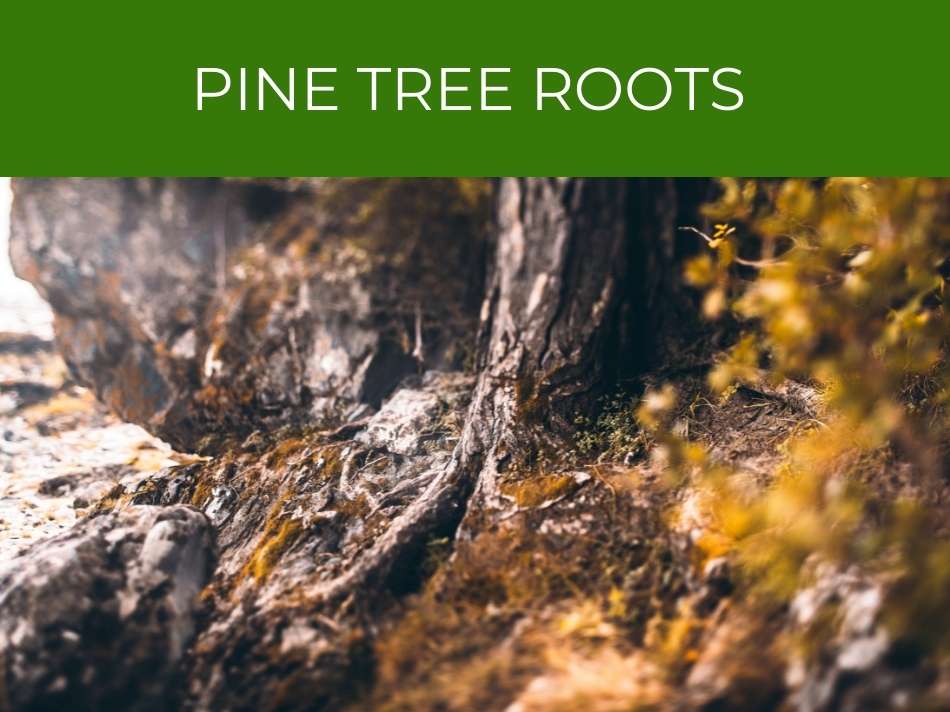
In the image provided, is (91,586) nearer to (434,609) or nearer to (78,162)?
(434,609)

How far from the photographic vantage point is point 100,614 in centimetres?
374

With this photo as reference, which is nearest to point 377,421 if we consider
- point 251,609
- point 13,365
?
point 251,609

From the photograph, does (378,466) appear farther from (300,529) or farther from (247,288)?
(247,288)

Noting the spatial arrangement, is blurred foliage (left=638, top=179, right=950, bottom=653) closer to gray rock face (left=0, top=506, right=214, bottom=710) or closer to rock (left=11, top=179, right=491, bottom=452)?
rock (left=11, top=179, right=491, bottom=452)

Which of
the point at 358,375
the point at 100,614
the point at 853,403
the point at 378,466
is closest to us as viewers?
the point at 853,403

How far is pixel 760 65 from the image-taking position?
4.53 meters

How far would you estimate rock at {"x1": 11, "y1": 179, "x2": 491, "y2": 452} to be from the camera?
6043mm

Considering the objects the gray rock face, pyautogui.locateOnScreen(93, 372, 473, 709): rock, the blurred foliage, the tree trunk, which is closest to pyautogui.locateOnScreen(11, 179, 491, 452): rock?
the tree trunk

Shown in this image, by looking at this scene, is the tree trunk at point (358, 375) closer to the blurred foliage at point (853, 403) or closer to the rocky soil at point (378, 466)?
the rocky soil at point (378, 466)

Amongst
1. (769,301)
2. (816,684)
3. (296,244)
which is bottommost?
(816,684)

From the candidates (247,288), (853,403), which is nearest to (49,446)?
(247,288)

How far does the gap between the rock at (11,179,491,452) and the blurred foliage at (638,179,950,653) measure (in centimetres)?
283

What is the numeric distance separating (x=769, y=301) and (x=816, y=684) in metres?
1.70

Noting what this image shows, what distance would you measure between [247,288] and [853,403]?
5707 mm
